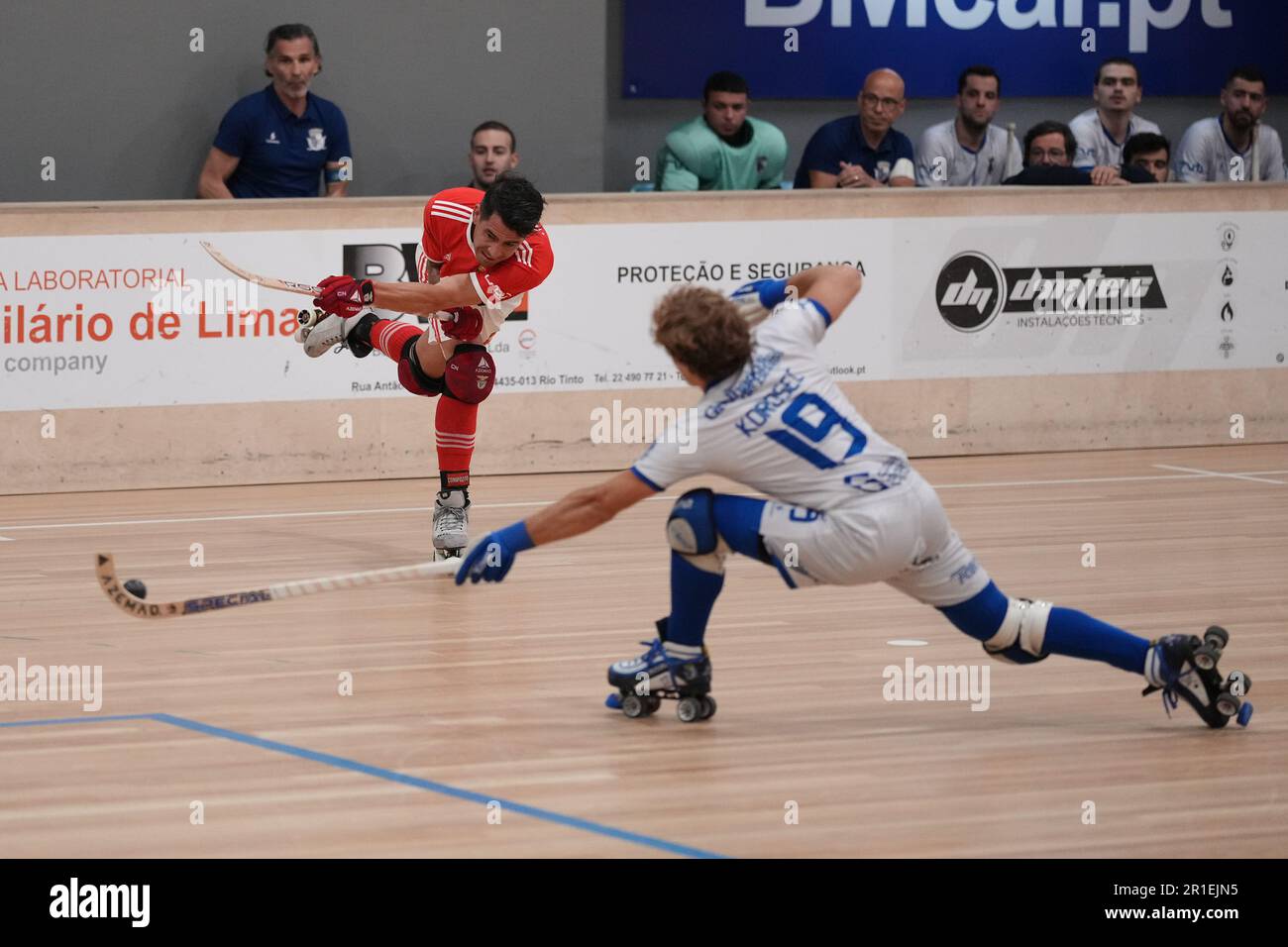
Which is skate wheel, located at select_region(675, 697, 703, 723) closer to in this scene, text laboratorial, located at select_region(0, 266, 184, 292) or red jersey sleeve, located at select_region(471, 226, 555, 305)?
red jersey sleeve, located at select_region(471, 226, 555, 305)

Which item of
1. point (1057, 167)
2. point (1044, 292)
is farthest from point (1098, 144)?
point (1044, 292)

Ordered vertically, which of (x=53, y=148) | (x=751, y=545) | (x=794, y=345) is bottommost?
(x=751, y=545)

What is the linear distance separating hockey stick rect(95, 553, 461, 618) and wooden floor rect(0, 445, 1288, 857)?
363 millimetres

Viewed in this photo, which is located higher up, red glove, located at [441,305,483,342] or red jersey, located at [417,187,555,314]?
red jersey, located at [417,187,555,314]

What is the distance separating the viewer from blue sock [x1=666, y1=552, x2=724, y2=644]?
610cm

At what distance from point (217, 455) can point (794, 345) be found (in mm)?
6336

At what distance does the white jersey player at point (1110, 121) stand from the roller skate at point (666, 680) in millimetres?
8660

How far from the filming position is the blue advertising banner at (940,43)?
49.7ft

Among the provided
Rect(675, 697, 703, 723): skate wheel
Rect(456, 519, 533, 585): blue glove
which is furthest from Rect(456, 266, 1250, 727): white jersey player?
Rect(675, 697, 703, 723): skate wheel

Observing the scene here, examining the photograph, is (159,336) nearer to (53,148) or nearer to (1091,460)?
(53,148)

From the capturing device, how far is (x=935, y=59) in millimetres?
15633

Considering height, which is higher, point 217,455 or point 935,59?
point 935,59

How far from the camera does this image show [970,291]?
1278 cm

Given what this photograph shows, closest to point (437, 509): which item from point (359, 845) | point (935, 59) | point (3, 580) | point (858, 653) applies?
point (3, 580)
